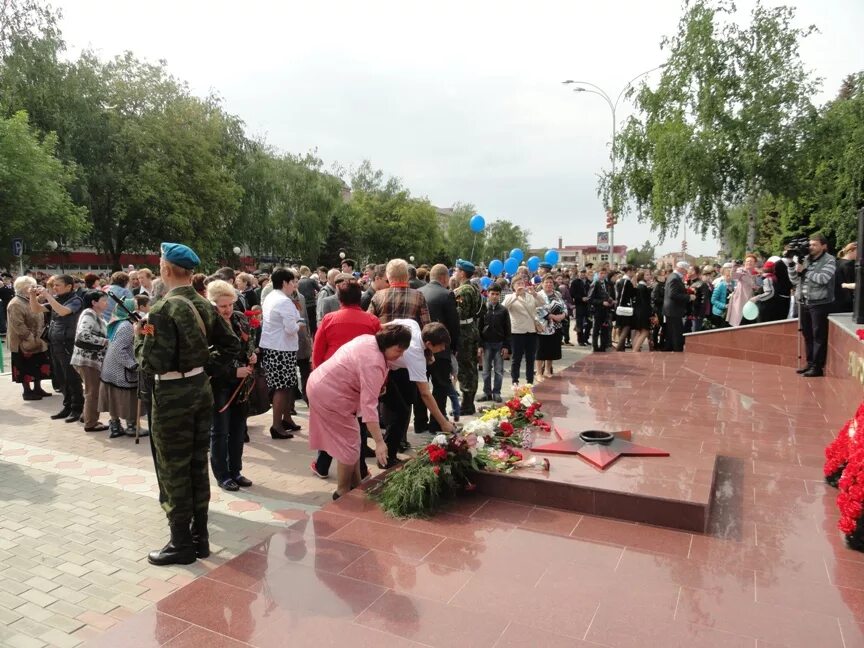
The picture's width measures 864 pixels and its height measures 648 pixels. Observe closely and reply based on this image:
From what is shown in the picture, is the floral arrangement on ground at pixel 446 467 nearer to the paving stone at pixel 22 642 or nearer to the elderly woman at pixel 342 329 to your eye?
the elderly woman at pixel 342 329

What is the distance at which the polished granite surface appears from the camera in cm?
282

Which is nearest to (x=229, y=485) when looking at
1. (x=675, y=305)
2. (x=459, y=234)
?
A: (x=675, y=305)

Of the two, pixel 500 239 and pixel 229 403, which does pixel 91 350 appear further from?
pixel 500 239

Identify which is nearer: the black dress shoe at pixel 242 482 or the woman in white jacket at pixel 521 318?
the black dress shoe at pixel 242 482

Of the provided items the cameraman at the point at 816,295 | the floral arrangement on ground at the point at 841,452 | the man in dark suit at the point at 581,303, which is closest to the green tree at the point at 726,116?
the man in dark suit at the point at 581,303

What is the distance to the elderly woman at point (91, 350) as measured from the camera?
6.73m

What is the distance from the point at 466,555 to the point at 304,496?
5.97 feet

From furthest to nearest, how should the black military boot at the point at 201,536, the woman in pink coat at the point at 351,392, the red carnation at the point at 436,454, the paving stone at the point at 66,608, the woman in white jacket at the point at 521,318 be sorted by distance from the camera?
1. the woman in white jacket at the point at 521,318
2. the red carnation at the point at 436,454
3. the woman in pink coat at the point at 351,392
4. the black military boot at the point at 201,536
5. the paving stone at the point at 66,608

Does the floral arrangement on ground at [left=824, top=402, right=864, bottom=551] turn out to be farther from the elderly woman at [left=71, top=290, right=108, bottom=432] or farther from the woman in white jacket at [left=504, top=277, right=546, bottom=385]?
the elderly woman at [left=71, top=290, right=108, bottom=432]

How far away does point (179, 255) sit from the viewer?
375 centimetres

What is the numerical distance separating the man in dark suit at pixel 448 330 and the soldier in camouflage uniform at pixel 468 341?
733 millimetres

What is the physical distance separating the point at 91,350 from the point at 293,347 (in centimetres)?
239

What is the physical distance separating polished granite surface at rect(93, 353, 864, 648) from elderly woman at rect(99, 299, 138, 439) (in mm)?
3512

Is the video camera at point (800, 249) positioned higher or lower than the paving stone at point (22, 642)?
higher
